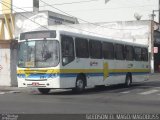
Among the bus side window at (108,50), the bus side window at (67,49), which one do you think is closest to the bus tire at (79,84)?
the bus side window at (67,49)

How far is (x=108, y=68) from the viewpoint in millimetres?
24062

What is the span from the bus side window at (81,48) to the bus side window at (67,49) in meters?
0.45

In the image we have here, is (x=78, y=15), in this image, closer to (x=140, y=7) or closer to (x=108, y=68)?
(x=140, y=7)

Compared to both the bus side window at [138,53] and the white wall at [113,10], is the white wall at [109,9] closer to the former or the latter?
the white wall at [113,10]

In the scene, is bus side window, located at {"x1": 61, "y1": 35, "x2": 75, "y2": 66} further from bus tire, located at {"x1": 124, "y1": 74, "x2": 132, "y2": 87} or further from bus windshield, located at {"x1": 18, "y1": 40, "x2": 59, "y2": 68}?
bus tire, located at {"x1": 124, "y1": 74, "x2": 132, "y2": 87}

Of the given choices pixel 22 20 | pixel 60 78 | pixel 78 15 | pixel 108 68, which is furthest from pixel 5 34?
pixel 60 78

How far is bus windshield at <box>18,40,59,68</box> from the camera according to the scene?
19703 mm

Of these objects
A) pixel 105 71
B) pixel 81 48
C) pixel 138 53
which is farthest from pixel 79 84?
pixel 138 53

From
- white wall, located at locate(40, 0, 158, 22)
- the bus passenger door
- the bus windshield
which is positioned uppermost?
white wall, located at locate(40, 0, 158, 22)

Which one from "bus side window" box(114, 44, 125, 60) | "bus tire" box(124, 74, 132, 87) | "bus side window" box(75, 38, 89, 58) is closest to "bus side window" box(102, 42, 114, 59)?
"bus side window" box(114, 44, 125, 60)

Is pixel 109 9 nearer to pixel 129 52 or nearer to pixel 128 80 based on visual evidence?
pixel 129 52

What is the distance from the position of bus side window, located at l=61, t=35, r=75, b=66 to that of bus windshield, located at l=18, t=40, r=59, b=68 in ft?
1.12

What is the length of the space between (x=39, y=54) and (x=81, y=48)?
93.7 inches

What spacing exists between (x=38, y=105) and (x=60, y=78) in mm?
4647
